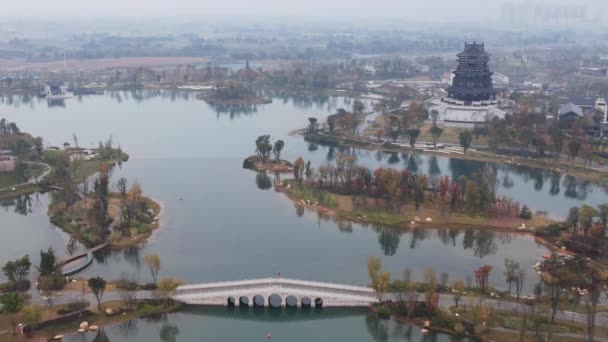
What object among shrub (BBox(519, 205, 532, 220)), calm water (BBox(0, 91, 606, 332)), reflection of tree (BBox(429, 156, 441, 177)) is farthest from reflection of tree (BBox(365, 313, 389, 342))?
reflection of tree (BBox(429, 156, 441, 177))

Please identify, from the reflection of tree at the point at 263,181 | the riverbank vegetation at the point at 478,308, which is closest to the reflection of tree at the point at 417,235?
the riverbank vegetation at the point at 478,308

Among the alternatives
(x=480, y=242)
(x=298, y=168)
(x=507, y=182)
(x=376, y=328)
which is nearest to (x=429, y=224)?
(x=480, y=242)

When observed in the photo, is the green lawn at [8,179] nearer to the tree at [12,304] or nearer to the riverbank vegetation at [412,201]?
the riverbank vegetation at [412,201]

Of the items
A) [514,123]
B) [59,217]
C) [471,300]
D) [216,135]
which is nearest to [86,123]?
[216,135]

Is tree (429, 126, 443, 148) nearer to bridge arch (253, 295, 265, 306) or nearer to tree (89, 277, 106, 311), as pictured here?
bridge arch (253, 295, 265, 306)

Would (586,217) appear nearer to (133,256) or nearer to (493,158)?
(493,158)

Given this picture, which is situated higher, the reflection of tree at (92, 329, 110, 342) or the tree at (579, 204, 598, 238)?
the tree at (579, 204, 598, 238)
